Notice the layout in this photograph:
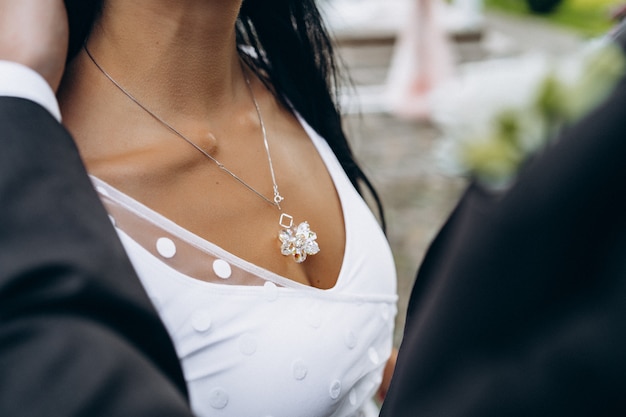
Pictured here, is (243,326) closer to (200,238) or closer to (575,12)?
(200,238)

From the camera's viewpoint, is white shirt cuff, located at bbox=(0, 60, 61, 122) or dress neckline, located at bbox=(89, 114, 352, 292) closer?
white shirt cuff, located at bbox=(0, 60, 61, 122)

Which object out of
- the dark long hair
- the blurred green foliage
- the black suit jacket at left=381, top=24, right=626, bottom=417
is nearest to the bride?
the dark long hair

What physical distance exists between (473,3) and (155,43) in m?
8.97

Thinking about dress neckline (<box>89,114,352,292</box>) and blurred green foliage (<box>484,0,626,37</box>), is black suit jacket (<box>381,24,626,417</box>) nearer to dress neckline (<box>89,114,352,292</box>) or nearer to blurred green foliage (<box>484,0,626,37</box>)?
dress neckline (<box>89,114,352,292</box>)

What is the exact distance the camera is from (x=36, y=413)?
695mm

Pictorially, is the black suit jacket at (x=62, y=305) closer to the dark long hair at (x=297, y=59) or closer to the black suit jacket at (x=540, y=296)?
the black suit jacket at (x=540, y=296)

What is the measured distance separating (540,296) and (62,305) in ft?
1.47

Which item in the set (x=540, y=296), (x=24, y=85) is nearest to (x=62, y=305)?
(x=24, y=85)

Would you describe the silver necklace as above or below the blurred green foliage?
above

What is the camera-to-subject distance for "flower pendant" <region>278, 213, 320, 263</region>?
133cm

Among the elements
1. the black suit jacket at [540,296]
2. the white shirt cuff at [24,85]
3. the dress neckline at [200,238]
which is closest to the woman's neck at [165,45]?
the dress neckline at [200,238]

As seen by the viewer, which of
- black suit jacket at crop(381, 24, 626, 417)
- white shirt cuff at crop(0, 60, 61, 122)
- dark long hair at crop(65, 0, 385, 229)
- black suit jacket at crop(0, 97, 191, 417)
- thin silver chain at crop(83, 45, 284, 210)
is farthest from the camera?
dark long hair at crop(65, 0, 385, 229)

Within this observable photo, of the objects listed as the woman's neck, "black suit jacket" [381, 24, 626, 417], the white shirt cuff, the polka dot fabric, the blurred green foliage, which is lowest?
the blurred green foliage

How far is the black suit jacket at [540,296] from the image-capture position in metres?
0.49
